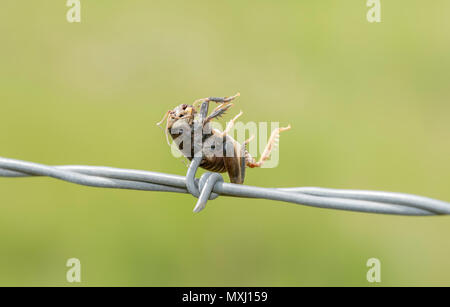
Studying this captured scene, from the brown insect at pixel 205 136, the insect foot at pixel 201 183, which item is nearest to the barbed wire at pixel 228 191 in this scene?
the insect foot at pixel 201 183

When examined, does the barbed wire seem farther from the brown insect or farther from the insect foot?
the brown insect

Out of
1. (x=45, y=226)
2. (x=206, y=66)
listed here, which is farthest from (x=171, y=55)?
(x=45, y=226)

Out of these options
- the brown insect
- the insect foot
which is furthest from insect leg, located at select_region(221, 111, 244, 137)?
the insect foot

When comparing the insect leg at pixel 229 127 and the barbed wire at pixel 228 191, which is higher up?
the insect leg at pixel 229 127

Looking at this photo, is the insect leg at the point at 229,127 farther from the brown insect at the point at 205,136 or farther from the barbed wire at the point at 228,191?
the barbed wire at the point at 228,191

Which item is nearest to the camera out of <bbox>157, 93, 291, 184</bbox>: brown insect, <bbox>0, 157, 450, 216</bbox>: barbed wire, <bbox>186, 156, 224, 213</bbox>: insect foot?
<bbox>0, 157, 450, 216</bbox>: barbed wire

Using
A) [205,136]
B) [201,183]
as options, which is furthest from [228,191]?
[205,136]

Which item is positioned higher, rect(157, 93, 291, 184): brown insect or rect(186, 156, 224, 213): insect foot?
rect(157, 93, 291, 184): brown insect
